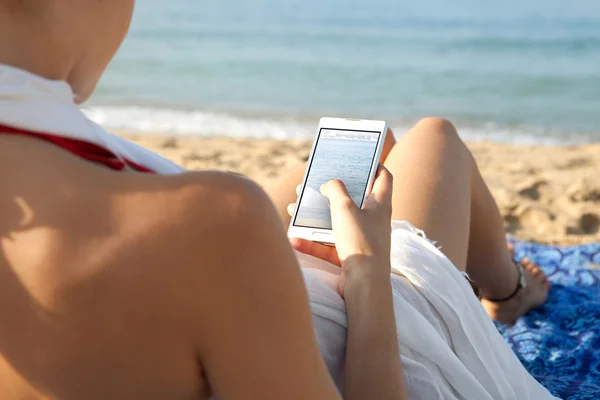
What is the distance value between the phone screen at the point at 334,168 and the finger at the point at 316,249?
0.12 ft

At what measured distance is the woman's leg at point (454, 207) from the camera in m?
1.80

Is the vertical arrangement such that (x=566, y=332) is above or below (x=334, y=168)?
below

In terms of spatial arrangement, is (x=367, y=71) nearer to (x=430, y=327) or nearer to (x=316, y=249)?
(x=316, y=249)

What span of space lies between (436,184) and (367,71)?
8.47m

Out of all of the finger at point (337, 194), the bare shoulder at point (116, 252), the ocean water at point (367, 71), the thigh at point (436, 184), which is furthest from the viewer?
the ocean water at point (367, 71)

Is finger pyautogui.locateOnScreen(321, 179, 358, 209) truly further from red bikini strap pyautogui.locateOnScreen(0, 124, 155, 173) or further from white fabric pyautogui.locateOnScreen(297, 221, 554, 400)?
red bikini strap pyautogui.locateOnScreen(0, 124, 155, 173)

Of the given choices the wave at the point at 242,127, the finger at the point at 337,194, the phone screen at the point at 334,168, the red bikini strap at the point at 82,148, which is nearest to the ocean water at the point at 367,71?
the wave at the point at 242,127

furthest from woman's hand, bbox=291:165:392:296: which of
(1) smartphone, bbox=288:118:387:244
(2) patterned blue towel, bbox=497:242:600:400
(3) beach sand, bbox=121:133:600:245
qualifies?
(3) beach sand, bbox=121:133:600:245

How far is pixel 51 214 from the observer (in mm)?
876

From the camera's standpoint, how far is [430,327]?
1.44m

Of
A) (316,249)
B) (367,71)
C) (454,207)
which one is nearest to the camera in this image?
(316,249)

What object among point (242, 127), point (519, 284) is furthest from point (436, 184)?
point (242, 127)

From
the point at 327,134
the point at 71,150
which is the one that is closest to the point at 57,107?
A: the point at 71,150

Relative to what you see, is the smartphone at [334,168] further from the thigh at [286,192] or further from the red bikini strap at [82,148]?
the red bikini strap at [82,148]
